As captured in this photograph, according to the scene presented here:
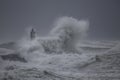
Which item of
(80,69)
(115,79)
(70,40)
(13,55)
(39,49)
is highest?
(70,40)

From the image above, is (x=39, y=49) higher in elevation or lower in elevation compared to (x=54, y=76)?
higher

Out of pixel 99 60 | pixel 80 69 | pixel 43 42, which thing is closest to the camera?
pixel 80 69

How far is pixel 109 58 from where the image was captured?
19.7 meters

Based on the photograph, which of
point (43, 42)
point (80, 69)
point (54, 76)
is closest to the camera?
point (54, 76)

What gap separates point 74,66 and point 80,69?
1.33 meters

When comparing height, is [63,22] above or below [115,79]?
above

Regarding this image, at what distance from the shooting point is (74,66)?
20.0 meters

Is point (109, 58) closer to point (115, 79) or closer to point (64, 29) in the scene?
point (115, 79)

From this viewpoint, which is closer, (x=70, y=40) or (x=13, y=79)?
(x=13, y=79)

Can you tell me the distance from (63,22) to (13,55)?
18256mm

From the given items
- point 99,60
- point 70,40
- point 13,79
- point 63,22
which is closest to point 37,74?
point 13,79

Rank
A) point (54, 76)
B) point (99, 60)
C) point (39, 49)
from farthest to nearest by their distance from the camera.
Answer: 1. point (39, 49)
2. point (99, 60)
3. point (54, 76)

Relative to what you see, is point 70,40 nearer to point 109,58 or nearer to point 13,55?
point 13,55

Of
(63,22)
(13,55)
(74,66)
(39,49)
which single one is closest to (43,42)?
(39,49)
